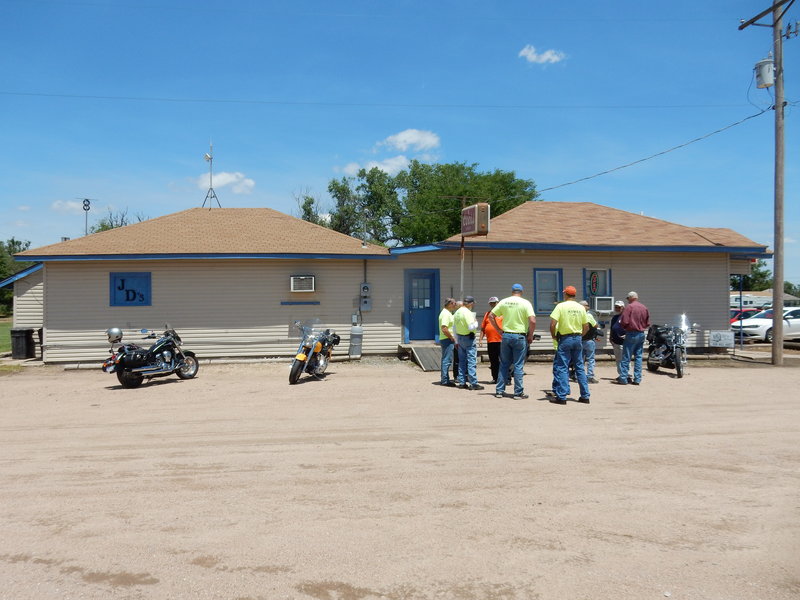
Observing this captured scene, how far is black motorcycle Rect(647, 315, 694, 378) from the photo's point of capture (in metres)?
12.3

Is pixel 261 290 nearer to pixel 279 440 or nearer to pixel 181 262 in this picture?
pixel 181 262

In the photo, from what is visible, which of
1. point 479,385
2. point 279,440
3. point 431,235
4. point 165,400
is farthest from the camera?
point 431,235

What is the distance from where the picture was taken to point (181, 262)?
580 inches

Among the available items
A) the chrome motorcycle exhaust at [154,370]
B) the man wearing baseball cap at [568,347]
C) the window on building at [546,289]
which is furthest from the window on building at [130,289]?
the man wearing baseball cap at [568,347]

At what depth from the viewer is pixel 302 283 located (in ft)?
49.0

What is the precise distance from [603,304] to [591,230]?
97.5 inches

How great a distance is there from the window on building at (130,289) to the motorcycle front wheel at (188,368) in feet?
9.77

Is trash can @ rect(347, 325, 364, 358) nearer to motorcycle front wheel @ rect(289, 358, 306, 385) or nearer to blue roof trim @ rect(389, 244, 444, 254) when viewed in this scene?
blue roof trim @ rect(389, 244, 444, 254)

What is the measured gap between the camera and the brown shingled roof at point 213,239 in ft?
47.4

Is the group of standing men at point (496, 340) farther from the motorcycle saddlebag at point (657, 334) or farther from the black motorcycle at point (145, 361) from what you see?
the black motorcycle at point (145, 361)

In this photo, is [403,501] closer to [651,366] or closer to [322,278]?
[651,366]

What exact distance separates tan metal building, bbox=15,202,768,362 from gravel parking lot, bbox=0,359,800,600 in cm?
584

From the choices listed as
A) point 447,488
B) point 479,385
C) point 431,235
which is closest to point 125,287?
point 479,385

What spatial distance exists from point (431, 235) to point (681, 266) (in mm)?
26288
